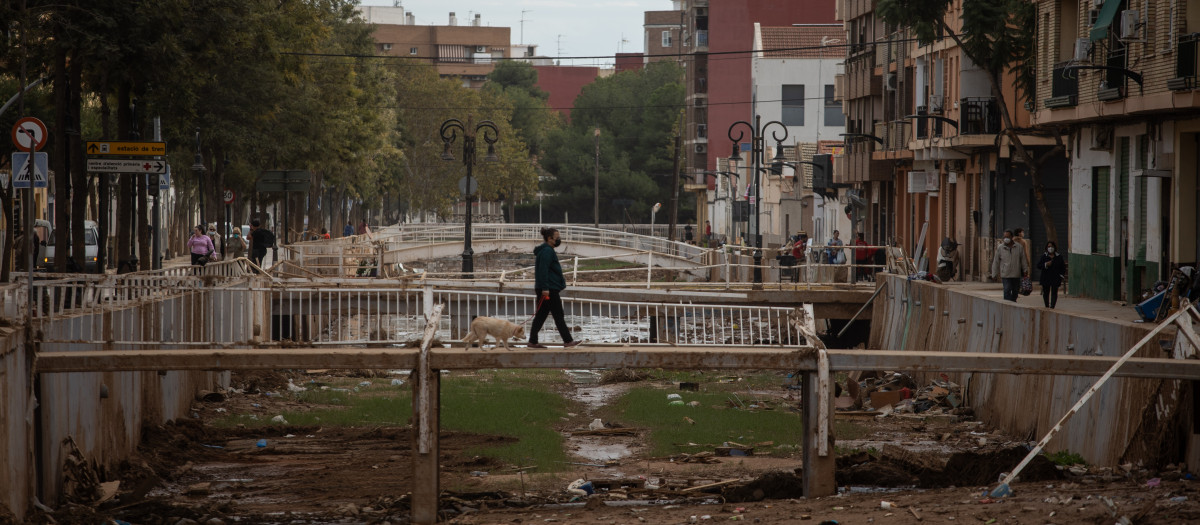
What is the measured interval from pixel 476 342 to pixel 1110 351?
7470 mm

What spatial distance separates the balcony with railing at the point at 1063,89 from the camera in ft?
79.0

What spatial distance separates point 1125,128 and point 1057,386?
656 cm

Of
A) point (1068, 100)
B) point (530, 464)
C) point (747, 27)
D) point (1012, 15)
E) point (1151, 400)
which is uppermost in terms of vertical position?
point (747, 27)

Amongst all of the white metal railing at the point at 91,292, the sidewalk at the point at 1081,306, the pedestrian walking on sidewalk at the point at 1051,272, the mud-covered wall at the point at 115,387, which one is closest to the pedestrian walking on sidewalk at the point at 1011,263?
the sidewalk at the point at 1081,306

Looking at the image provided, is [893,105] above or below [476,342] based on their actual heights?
above

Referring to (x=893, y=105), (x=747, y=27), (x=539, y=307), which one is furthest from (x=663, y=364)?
(x=747, y=27)

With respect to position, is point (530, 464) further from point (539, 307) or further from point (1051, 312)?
point (1051, 312)

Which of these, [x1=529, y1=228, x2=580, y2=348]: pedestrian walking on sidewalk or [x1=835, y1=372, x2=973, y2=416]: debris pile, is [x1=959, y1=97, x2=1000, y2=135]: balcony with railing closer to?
[x1=835, y1=372, x2=973, y2=416]: debris pile

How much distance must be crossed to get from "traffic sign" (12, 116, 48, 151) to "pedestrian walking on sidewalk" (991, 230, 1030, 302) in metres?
13.9

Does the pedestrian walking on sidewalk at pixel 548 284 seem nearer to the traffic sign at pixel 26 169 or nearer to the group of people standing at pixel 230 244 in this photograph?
the traffic sign at pixel 26 169

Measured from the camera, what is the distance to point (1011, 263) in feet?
75.5

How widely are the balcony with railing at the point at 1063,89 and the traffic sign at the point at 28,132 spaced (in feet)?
50.0

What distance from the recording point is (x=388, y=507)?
52.9 feet

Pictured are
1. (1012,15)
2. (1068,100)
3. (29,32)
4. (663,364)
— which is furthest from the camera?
(1012,15)
